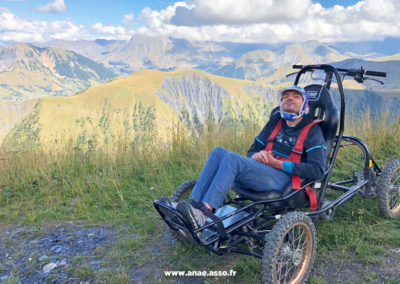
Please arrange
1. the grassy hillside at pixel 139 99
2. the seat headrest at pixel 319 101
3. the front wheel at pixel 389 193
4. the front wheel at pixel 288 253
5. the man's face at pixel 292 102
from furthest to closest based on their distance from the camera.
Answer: the grassy hillside at pixel 139 99 → the front wheel at pixel 389 193 → the seat headrest at pixel 319 101 → the man's face at pixel 292 102 → the front wheel at pixel 288 253

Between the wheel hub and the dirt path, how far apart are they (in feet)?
1.08

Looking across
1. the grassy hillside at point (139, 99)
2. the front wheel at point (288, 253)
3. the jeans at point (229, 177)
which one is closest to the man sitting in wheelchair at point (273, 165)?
the jeans at point (229, 177)

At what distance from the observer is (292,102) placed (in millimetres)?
3727

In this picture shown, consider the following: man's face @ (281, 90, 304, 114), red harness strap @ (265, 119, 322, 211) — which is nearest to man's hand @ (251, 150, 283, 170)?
red harness strap @ (265, 119, 322, 211)

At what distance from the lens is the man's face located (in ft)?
12.2

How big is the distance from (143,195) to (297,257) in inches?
118

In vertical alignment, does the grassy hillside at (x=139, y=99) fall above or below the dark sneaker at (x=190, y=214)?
below

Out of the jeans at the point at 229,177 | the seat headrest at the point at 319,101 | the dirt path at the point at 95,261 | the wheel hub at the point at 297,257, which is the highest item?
the seat headrest at the point at 319,101

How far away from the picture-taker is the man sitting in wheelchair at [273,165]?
3029mm

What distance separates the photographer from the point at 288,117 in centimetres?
371

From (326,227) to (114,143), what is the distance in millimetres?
4653

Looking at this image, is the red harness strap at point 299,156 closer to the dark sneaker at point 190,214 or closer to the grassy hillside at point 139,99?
the dark sneaker at point 190,214

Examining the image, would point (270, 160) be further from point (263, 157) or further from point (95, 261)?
point (95, 261)

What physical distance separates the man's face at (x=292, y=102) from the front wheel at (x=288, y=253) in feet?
4.50
